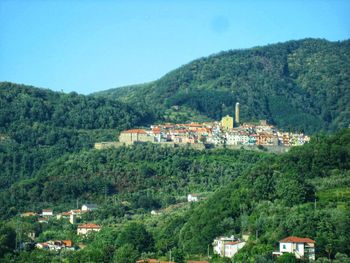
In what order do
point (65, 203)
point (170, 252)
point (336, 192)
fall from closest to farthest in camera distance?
point (170, 252) < point (336, 192) < point (65, 203)

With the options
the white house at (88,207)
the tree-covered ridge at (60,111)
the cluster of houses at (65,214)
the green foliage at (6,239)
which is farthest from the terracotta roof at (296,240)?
the tree-covered ridge at (60,111)

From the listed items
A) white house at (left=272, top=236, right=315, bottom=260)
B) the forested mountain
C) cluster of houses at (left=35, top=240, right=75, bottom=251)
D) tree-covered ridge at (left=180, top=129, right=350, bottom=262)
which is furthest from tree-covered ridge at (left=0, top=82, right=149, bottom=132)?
white house at (left=272, top=236, right=315, bottom=260)

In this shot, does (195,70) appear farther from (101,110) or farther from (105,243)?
(105,243)

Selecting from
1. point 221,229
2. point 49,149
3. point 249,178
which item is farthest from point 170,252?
point 49,149

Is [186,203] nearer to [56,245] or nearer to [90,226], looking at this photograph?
[90,226]

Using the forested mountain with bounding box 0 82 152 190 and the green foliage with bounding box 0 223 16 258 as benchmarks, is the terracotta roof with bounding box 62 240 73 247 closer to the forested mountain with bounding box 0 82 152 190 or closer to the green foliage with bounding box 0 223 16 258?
the green foliage with bounding box 0 223 16 258

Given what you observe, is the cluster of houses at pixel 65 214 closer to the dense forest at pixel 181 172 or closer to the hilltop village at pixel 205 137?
the dense forest at pixel 181 172

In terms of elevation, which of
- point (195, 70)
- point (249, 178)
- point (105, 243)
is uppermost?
point (195, 70)
